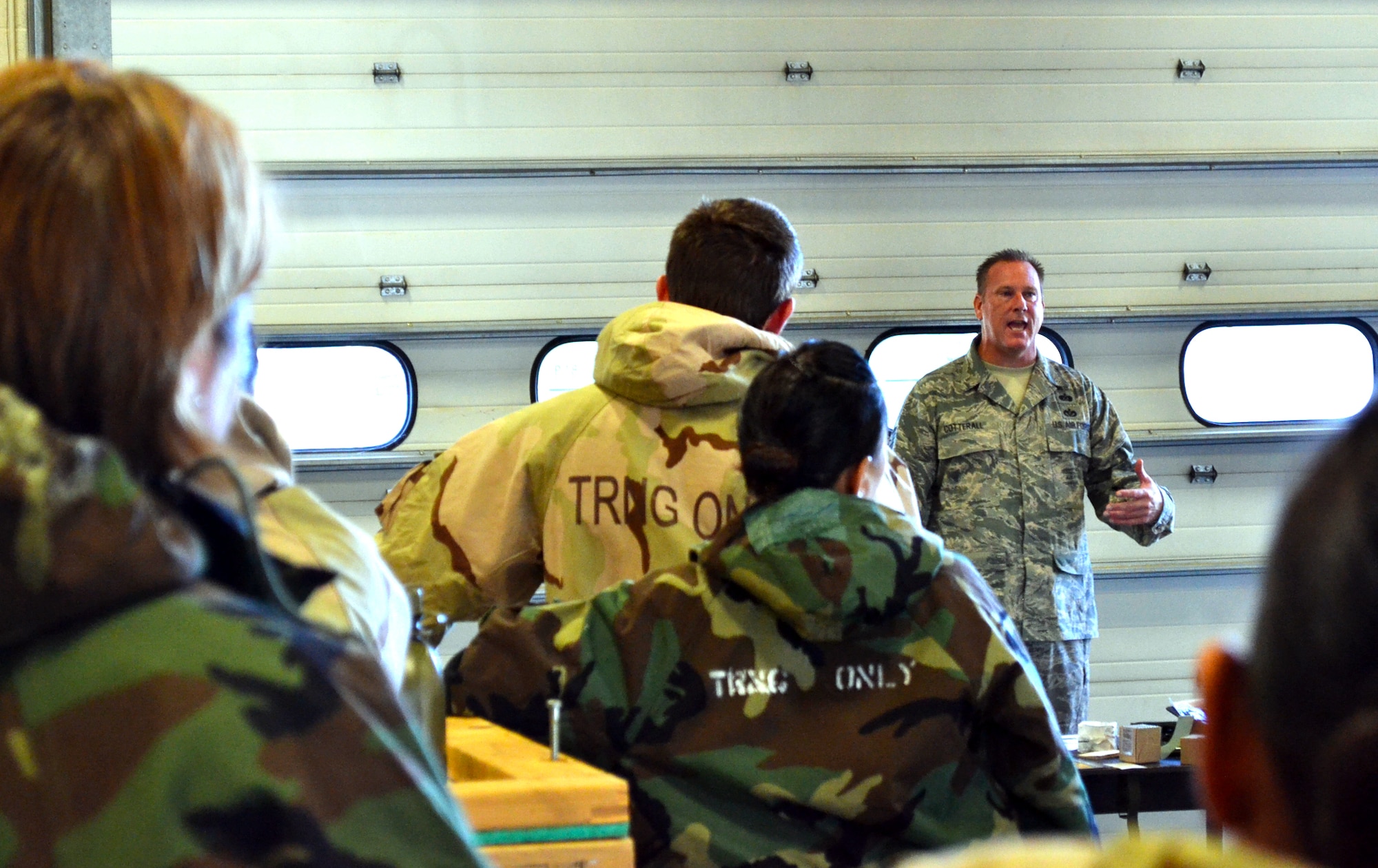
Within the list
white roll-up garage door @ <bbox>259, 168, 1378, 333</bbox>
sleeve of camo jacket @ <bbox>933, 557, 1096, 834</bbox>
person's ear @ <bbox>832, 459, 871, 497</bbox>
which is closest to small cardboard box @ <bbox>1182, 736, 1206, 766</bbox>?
sleeve of camo jacket @ <bbox>933, 557, 1096, 834</bbox>

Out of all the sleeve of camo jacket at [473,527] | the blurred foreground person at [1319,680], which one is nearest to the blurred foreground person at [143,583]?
the blurred foreground person at [1319,680]

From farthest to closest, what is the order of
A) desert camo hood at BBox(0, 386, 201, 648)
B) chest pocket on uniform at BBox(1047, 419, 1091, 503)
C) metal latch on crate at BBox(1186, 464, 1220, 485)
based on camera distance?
1. metal latch on crate at BBox(1186, 464, 1220, 485)
2. chest pocket on uniform at BBox(1047, 419, 1091, 503)
3. desert camo hood at BBox(0, 386, 201, 648)

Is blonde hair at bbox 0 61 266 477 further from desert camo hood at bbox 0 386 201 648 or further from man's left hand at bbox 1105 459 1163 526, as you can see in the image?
man's left hand at bbox 1105 459 1163 526

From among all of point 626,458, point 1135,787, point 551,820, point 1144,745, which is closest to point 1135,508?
point 1144,745

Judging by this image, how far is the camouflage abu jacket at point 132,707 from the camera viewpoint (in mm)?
792

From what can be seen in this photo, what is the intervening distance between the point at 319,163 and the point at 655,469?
3.56 meters

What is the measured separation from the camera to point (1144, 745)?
12.3 feet

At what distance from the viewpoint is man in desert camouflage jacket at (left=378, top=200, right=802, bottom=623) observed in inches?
107

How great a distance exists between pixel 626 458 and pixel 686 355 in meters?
0.23

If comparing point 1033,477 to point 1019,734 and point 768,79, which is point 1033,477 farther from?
point 1019,734

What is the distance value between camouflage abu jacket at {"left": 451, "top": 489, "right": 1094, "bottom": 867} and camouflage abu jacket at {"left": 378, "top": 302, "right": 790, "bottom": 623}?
0.55 metres

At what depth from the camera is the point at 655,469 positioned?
276 cm

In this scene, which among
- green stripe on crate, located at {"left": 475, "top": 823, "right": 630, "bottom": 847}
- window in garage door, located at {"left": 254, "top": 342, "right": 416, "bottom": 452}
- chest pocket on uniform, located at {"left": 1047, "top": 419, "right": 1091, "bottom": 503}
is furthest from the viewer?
window in garage door, located at {"left": 254, "top": 342, "right": 416, "bottom": 452}

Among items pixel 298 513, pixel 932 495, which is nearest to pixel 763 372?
pixel 298 513
